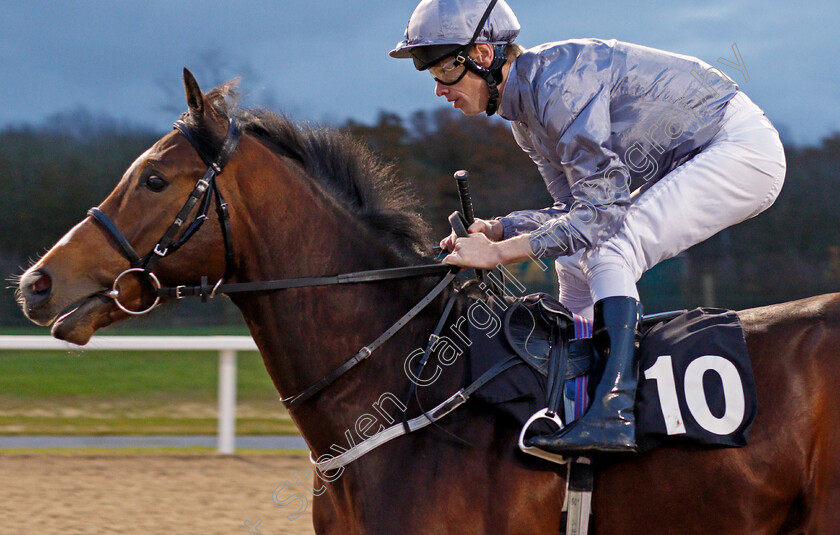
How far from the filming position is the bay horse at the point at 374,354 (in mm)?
2139

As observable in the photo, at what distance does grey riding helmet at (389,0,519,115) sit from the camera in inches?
92.6

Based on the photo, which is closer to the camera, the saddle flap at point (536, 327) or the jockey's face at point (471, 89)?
the saddle flap at point (536, 327)

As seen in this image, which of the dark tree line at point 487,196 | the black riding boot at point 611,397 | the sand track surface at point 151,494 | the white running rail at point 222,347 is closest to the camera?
the black riding boot at point 611,397

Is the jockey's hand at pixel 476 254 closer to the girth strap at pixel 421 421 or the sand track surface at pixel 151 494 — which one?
the girth strap at pixel 421 421

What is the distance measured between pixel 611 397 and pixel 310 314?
851 mm

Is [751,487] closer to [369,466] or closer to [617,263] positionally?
[617,263]

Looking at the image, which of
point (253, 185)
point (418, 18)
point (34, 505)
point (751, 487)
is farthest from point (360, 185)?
point (34, 505)

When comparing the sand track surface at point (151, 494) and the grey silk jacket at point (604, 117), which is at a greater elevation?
the grey silk jacket at point (604, 117)

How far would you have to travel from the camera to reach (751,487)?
6.98ft

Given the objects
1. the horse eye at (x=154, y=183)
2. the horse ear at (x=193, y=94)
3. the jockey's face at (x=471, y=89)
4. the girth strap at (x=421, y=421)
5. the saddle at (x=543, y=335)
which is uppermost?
the jockey's face at (x=471, y=89)

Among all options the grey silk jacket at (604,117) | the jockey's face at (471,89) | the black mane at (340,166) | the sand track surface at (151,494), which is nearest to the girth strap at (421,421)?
the grey silk jacket at (604,117)

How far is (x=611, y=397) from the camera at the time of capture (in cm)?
212

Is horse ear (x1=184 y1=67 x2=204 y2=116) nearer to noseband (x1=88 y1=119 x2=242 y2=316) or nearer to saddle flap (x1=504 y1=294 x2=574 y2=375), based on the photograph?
noseband (x1=88 y1=119 x2=242 y2=316)

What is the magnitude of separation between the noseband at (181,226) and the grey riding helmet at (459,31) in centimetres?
62
